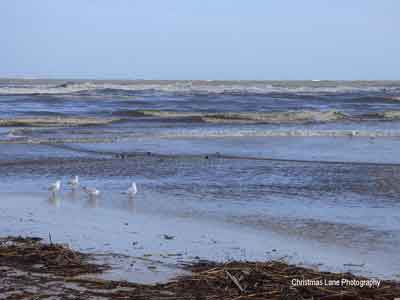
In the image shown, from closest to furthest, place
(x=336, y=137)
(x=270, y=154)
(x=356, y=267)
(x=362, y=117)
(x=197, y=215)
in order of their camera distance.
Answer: (x=356, y=267) → (x=197, y=215) → (x=270, y=154) → (x=336, y=137) → (x=362, y=117)

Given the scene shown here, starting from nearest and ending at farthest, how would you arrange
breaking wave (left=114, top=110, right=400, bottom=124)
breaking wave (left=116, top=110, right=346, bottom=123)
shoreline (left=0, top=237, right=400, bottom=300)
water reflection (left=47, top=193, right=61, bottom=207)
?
1. shoreline (left=0, top=237, right=400, bottom=300)
2. water reflection (left=47, top=193, right=61, bottom=207)
3. breaking wave (left=114, top=110, right=400, bottom=124)
4. breaking wave (left=116, top=110, right=346, bottom=123)

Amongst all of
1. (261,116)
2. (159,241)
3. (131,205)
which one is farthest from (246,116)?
(159,241)

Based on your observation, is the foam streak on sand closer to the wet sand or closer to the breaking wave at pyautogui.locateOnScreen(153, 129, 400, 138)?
the breaking wave at pyautogui.locateOnScreen(153, 129, 400, 138)

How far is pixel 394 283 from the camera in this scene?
5.62 meters

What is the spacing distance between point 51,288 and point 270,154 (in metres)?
11.2

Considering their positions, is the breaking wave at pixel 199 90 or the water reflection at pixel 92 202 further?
the breaking wave at pixel 199 90

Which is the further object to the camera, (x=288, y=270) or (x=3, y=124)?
(x=3, y=124)

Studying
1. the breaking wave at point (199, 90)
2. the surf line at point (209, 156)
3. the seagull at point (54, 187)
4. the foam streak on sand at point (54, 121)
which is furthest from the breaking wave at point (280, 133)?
the breaking wave at point (199, 90)

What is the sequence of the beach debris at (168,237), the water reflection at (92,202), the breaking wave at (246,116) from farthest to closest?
the breaking wave at (246,116)
the water reflection at (92,202)
the beach debris at (168,237)

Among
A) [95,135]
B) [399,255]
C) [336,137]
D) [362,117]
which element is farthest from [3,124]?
[399,255]

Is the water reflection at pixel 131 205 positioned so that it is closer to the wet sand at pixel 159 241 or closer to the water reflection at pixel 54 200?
the wet sand at pixel 159 241

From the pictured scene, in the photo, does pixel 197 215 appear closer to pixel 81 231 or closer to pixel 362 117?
pixel 81 231

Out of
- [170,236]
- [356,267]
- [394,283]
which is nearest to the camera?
[394,283]

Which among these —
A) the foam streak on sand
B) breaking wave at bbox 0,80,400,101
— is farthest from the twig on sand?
breaking wave at bbox 0,80,400,101
